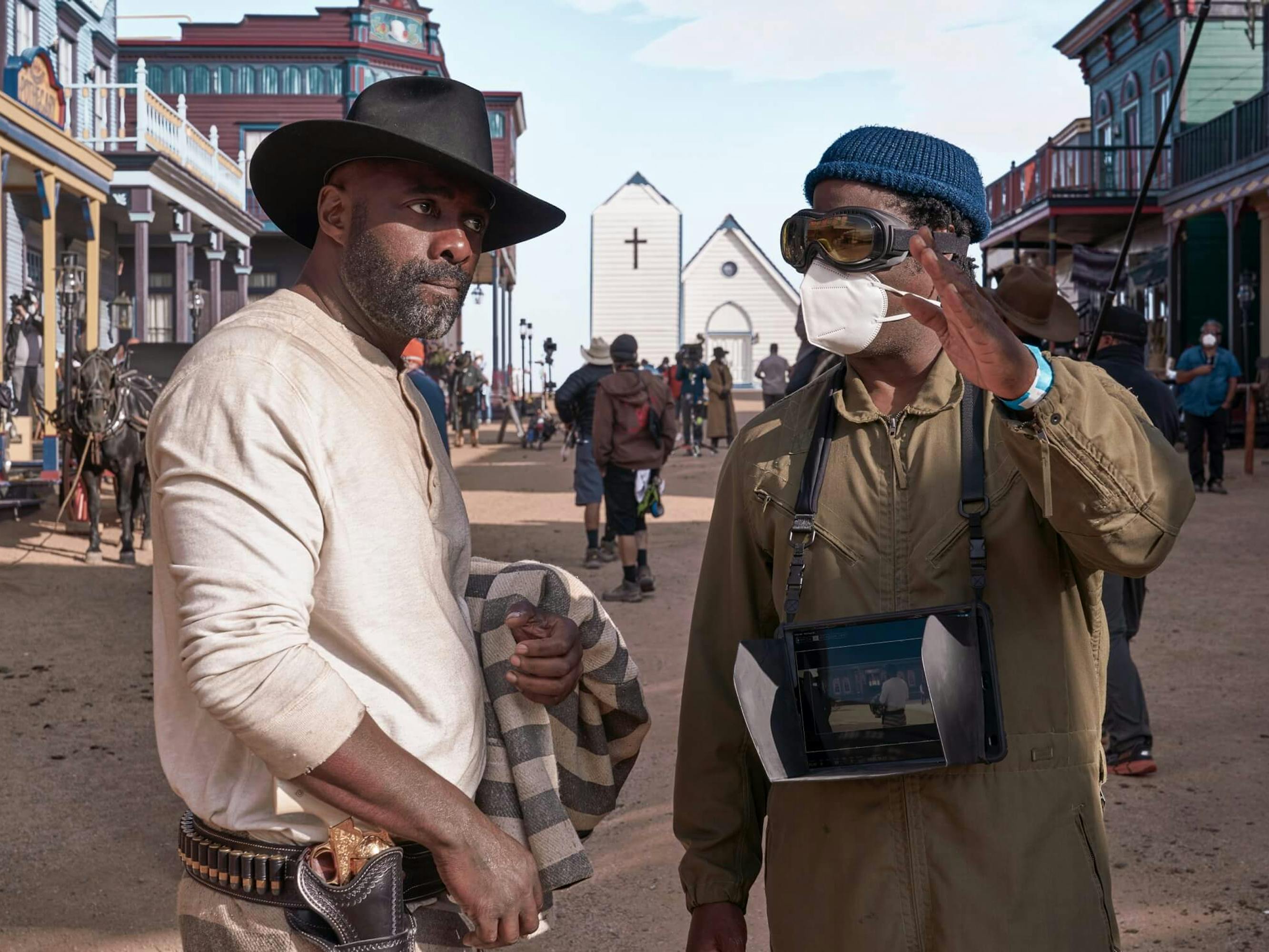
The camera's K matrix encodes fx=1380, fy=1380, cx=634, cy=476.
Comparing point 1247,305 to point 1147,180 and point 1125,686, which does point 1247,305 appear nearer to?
point 1125,686

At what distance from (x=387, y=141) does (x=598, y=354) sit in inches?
435

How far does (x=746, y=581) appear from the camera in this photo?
8.50ft

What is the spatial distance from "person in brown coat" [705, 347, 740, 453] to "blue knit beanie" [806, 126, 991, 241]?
24897mm

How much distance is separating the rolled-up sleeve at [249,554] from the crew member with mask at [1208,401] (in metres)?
16.6

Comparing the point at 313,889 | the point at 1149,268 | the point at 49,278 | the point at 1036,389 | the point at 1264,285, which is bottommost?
the point at 313,889

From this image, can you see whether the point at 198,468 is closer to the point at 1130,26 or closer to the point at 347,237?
the point at 347,237

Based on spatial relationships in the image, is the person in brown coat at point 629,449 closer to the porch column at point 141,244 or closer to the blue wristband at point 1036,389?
the blue wristband at point 1036,389

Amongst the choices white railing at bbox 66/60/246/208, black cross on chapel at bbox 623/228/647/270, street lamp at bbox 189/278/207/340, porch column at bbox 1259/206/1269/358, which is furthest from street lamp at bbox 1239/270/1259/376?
black cross on chapel at bbox 623/228/647/270

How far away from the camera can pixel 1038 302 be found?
17.7ft

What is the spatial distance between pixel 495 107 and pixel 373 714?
49332mm

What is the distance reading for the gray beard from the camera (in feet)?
7.52

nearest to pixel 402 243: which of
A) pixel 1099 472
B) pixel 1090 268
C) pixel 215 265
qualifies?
pixel 1099 472

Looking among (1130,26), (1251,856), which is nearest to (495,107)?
(1130,26)

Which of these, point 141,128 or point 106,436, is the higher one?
point 141,128
